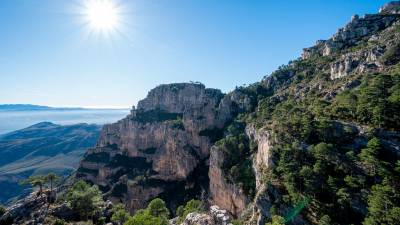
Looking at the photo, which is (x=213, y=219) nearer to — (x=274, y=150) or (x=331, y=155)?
(x=274, y=150)

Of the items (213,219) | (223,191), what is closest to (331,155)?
(213,219)

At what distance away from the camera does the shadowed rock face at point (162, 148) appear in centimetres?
11319

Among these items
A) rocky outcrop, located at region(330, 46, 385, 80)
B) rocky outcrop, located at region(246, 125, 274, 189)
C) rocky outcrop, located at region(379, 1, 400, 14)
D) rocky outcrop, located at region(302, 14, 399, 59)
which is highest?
rocky outcrop, located at region(379, 1, 400, 14)

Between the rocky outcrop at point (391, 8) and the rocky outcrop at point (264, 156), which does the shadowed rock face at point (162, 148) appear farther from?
the rocky outcrop at point (391, 8)

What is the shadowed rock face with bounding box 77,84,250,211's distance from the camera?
371ft

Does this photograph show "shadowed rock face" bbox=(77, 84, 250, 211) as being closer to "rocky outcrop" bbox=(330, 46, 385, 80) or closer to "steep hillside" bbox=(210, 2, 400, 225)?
"steep hillside" bbox=(210, 2, 400, 225)

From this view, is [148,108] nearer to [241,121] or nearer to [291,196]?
[241,121]

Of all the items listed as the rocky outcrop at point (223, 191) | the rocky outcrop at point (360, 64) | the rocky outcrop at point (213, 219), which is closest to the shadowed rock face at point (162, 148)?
the rocky outcrop at point (223, 191)

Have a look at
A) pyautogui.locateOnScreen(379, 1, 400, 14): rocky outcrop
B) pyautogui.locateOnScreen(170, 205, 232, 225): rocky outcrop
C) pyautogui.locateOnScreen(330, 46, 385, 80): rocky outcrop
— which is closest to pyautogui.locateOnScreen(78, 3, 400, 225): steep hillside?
pyautogui.locateOnScreen(330, 46, 385, 80): rocky outcrop

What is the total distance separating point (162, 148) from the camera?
413ft

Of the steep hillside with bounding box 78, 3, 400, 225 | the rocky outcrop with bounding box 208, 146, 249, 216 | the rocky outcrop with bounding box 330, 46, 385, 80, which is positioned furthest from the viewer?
the rocky outcrop with bounding box 330, 46, 385, 80

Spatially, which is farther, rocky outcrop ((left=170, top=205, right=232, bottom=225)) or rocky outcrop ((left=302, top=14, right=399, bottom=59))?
rocky outcrop ((left=302, top=14, right=399, bottom=59))

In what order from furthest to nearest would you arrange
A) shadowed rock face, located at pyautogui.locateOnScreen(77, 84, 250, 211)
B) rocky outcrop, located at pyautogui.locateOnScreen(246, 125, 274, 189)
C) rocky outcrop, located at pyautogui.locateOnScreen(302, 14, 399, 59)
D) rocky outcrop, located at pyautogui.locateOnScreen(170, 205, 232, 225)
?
rocky outcrop, located at pyautogui.locateOnScreen(302, 14, 399, 59), shadowed rock face, located at pyautogui.locateOnScreen(77, 84, 250, 211), rocky outcrop, located at pyautogui.locateOnScreen(246, 125, 274, 189), rocky outcrop, located at pyautogui.locateOnScreen(170, 205, 232, 225)

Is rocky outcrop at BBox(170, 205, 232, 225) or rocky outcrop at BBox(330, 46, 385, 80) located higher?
rocky outcrop at BBox(330, 46, 385, 80)
